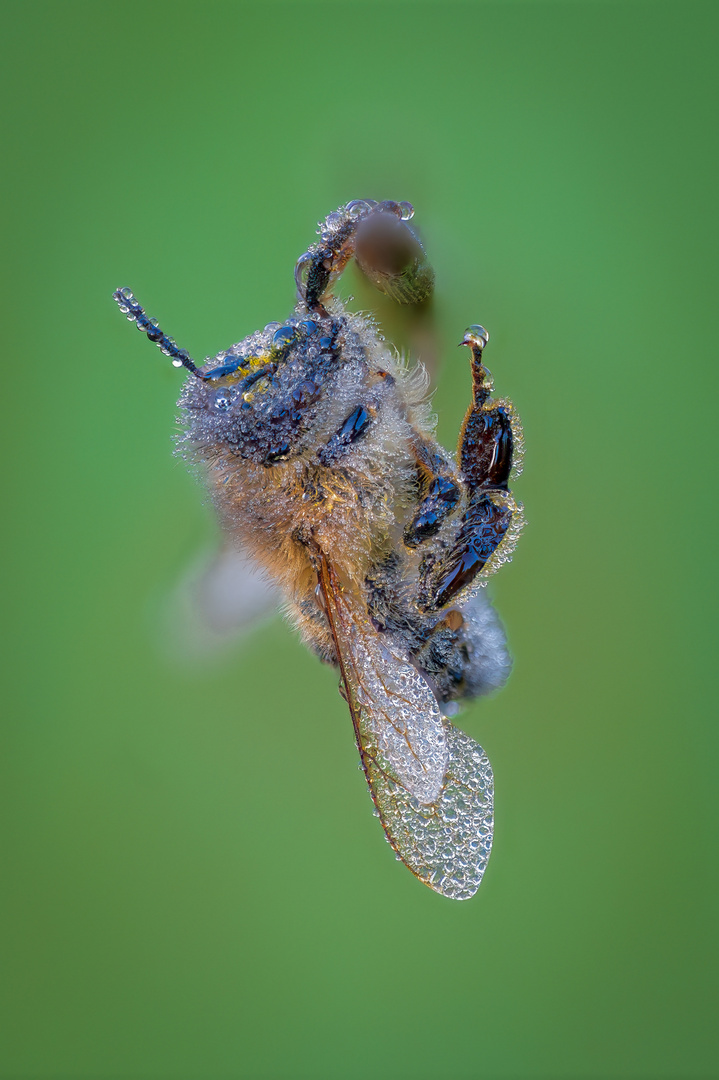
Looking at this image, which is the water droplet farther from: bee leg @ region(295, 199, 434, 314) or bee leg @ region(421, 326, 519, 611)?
bee leg @ region(421, 326, 519, 611)

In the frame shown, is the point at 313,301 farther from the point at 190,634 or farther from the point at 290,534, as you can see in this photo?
the point at 190,634

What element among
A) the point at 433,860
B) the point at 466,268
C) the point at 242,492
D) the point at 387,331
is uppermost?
the point at 466,268

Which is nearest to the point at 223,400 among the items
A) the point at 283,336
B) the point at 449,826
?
the point at 283,336

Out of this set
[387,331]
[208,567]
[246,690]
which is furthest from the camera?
[246,690]

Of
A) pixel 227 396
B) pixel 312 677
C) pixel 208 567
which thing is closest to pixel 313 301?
pixel 227 396

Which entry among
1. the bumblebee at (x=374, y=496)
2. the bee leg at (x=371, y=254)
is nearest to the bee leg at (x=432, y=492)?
the bumblebee at (x=374, y=496)

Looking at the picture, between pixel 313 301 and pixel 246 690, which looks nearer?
pixel 313 301

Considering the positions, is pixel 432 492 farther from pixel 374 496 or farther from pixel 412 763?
pixel 412 763
